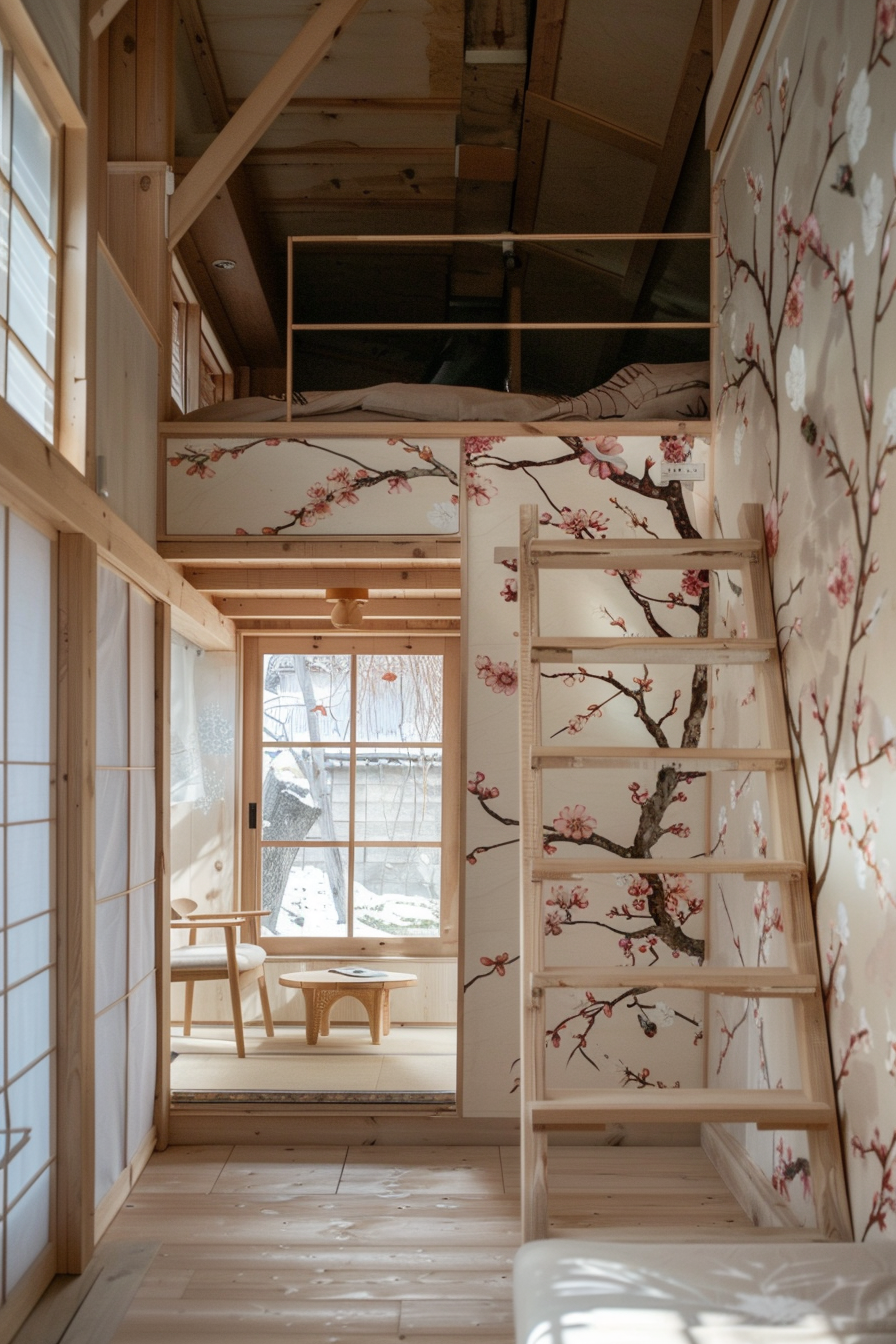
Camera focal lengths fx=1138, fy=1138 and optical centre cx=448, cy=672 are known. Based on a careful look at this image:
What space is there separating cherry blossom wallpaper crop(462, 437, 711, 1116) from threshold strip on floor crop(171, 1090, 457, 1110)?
14cm

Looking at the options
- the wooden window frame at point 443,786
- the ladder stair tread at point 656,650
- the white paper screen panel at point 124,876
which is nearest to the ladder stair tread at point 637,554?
the ladder stair tread at point 656,650

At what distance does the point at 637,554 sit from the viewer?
9.93 feet

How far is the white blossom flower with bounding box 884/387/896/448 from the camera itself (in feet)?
6.83

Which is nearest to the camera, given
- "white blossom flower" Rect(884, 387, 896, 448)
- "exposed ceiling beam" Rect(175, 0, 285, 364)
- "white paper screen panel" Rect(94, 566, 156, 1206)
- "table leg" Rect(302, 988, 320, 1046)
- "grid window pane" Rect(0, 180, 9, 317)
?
"white blossom flower" Rect(884, 387, 896, 448)

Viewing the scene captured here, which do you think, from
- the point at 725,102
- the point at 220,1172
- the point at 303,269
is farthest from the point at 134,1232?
the point at 303,269

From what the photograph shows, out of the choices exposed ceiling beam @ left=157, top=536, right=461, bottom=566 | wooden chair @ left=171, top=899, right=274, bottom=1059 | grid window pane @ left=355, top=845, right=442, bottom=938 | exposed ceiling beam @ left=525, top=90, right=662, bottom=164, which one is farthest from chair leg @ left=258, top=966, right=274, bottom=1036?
exposed ceiling beam @ left=525, top=90, right=662, bottom=164

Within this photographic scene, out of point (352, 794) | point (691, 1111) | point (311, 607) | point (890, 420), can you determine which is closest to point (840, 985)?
point (691, 1111)

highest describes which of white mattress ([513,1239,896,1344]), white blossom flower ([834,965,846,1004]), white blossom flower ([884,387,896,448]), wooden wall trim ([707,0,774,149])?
wooden wall trim ([707,0,774,149])

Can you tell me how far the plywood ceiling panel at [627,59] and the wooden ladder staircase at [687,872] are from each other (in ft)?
7.83

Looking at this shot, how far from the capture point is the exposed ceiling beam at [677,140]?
4.30 metres

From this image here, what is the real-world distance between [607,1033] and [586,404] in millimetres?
2171

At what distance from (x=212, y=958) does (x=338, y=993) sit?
0.57 metres

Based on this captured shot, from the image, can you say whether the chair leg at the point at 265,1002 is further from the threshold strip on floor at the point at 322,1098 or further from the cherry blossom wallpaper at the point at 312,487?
the cherry blossom wallpaper at the point at 312,487

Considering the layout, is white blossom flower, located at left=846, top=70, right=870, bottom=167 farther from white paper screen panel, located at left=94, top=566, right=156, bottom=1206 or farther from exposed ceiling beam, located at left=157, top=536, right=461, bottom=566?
white paper screen panel, located at left=94, top=566, right=156, bottom=1206
